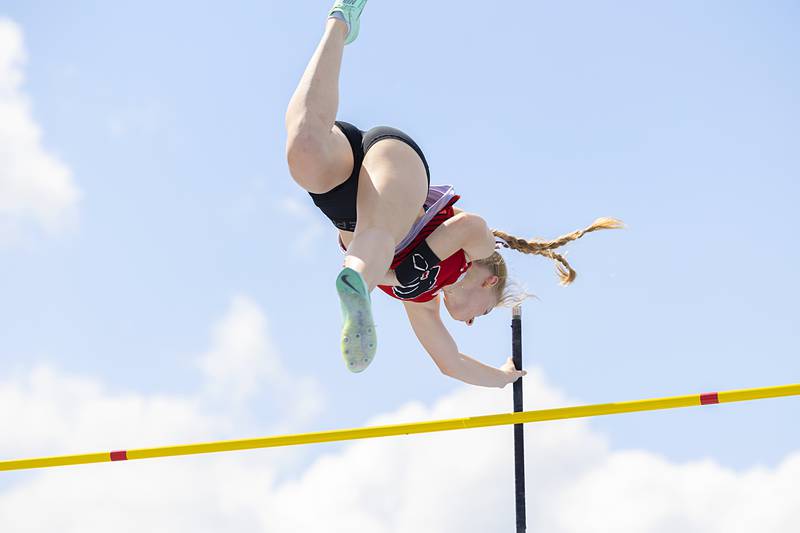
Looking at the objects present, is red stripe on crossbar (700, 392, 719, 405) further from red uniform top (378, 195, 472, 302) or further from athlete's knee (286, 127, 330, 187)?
athlete's knee (286, 127, 330, 187)

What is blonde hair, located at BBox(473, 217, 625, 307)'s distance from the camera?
159 inches

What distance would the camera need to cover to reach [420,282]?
3.66 meters

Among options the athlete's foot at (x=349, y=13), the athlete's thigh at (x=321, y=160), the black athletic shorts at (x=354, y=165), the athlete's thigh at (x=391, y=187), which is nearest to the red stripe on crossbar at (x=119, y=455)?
the black athletic shorts at (x=354, y=165)

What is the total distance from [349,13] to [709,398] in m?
2.01

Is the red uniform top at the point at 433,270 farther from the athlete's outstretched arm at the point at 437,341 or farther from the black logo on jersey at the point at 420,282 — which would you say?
the athlete's outstretched arm at the point at 437,341

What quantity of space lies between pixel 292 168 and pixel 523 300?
153 cm

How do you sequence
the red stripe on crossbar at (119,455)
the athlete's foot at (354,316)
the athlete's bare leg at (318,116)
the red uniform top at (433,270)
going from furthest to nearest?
the red stripe on crossbar at (119,455)
the red uniform top at (433,270)
the athlete's bare leg at (318,116)
the athlete's foot at (354,316)

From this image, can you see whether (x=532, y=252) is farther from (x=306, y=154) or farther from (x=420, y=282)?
(x=306, y=154)

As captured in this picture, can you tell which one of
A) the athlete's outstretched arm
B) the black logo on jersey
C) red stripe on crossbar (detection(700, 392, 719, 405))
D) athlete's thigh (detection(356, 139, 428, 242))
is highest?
athlete's thigh (detection(356, 139, 428, 242))

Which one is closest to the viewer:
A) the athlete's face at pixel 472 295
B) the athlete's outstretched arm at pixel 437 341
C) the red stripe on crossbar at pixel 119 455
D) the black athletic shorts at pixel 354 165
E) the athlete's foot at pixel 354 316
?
the athlete's foot at pixel 354 316

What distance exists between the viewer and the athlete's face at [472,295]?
3.93 metres

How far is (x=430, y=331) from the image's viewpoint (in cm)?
413

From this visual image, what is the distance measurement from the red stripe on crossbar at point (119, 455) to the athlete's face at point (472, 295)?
1.76 meters

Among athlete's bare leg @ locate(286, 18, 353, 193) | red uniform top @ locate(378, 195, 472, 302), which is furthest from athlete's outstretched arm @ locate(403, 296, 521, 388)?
athlete's bare leg @ locate(286, 18, 353, 193)
